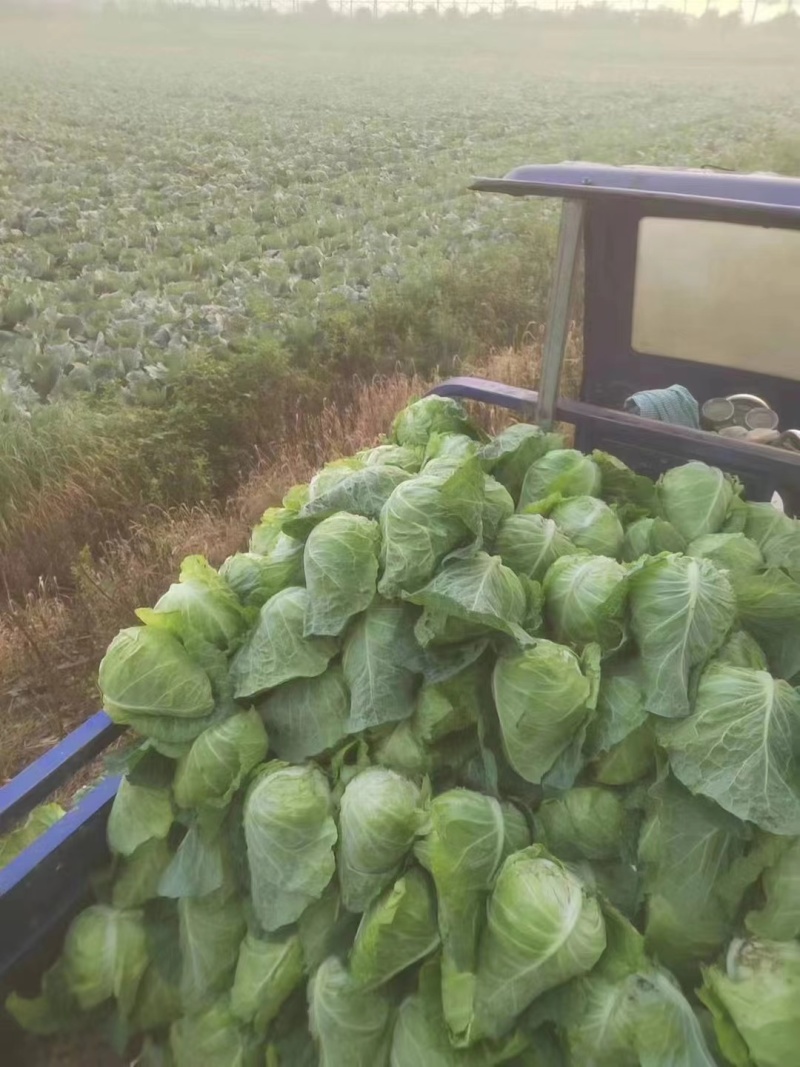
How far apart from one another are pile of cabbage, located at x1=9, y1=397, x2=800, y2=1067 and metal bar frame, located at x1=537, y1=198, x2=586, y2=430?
0.96 meters

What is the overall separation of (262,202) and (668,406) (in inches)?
168

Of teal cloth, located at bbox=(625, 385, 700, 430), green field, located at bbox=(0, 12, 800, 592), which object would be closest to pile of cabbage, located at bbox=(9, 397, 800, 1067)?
teal cloth, located at bbox=(625, 385, 700, 430)

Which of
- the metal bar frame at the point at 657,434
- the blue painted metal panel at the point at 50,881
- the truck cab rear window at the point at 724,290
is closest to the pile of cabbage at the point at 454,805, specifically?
the blue painted metal panel at the point at 50,881

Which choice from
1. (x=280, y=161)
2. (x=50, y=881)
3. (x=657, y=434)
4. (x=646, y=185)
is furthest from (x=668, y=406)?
(x=280, y=161)

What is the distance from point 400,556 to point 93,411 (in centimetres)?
270

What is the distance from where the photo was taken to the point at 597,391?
3414 mm

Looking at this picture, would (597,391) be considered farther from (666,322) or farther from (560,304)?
(560,304)

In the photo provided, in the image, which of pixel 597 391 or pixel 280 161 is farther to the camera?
pixel 280 161

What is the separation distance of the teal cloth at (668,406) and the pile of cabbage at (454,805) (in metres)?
1.07

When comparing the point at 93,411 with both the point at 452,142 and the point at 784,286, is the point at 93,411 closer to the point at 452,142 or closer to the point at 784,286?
the point at 784,286

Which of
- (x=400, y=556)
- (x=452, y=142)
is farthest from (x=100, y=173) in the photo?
(x=400, y=556)

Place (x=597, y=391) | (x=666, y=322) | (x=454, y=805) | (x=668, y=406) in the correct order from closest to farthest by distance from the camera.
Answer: (x=454, y=805) → (x=668, y=406) → (x=666, y=322) → (x=597, y=391)

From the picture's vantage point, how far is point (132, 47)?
5.43m

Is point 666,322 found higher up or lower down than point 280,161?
lower down
